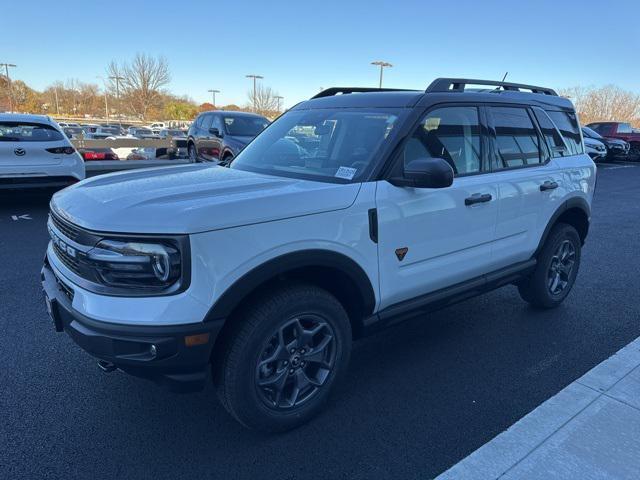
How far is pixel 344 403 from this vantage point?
2953 millimetres

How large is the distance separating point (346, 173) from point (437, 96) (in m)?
0.92

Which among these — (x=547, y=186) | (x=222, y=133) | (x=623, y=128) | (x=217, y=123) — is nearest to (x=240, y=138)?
(x=222, y=133)

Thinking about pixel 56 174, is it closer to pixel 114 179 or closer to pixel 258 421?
pixel 114 179

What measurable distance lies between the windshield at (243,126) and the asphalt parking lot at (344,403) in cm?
773

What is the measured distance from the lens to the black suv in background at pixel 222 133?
1123cm

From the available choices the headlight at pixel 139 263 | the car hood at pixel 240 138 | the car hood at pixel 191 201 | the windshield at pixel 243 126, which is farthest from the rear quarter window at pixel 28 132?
the headlight at pixel 139 263

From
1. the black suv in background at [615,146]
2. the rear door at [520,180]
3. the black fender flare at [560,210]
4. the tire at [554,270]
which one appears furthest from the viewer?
the black suv in background at [615,146]

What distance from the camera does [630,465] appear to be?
94.2 inches

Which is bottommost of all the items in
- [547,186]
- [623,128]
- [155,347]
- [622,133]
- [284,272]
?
[155,347]

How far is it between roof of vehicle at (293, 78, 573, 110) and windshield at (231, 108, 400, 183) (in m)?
0.09

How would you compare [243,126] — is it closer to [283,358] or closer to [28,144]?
[28,144]

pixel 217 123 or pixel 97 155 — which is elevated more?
pixel 217 123

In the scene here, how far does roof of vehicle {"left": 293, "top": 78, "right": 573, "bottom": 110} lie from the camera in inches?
126

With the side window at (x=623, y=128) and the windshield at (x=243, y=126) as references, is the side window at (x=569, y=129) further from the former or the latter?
the side window at (x=623, y=128)
